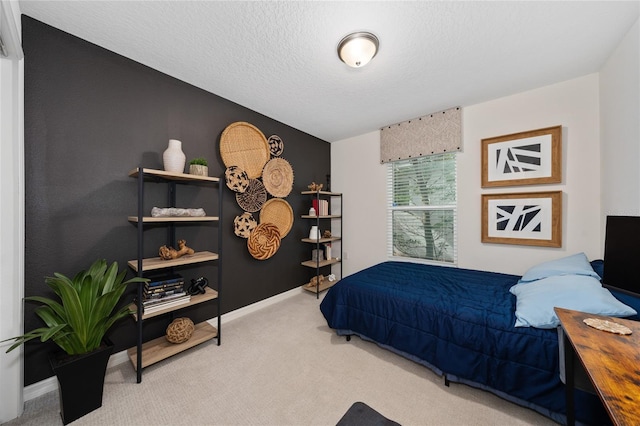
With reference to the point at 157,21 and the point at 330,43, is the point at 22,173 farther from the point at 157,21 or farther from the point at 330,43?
the point at 330,43

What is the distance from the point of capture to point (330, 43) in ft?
5.67

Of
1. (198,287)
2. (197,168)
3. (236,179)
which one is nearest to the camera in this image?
(197,168)

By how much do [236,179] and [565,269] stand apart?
311cm

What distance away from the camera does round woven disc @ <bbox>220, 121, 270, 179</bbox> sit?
2.53 m

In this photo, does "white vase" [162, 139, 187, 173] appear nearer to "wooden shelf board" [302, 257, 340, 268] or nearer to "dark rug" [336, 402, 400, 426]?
"dark rug" [336, 402, 400, 426]

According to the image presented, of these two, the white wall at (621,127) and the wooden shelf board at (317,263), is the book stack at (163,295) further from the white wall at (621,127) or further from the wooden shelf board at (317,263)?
the white wall at (621,127)

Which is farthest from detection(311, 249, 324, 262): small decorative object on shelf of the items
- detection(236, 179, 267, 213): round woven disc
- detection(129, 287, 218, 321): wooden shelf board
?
detection(129, 287, 218, 321): wooden shelf board

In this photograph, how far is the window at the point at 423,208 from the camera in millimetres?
2977

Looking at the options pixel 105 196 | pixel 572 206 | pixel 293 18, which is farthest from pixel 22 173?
pixel 572 206

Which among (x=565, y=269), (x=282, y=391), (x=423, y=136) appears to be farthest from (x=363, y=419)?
(x=423, y=136)

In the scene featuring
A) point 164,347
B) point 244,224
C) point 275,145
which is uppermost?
point 275,145

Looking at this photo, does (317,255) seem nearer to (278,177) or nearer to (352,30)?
(278,177)

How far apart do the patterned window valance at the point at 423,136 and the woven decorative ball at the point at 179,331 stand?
316cm

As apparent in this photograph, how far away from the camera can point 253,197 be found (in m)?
2.81
